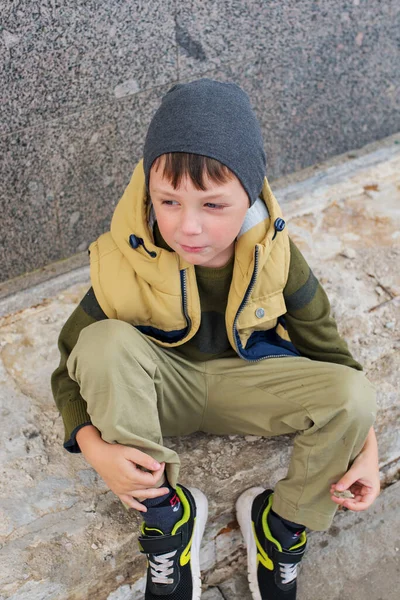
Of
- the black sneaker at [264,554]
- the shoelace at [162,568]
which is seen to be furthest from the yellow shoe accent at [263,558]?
the shoelace at [162,568]

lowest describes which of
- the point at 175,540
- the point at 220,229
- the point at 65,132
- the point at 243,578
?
the point at 243,578

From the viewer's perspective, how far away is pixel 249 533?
2156 millimetres

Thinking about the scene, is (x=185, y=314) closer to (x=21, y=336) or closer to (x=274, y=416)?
(x=274, y=416)

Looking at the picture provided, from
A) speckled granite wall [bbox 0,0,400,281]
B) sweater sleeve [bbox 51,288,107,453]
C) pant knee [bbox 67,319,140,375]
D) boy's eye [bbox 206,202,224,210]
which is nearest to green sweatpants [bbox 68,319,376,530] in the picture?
pant knee [bbox 67,319,140,375]

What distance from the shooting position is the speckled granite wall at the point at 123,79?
2432 mm

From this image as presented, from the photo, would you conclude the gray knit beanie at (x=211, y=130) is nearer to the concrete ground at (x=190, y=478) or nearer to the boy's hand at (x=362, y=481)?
the boy's hand at (x=362, y=481)

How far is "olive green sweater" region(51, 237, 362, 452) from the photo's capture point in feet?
6.45

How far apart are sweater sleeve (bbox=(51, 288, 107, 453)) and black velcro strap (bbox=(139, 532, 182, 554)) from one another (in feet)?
1.00

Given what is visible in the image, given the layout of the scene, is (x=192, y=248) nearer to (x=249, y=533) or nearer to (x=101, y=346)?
(x=101, y=346)

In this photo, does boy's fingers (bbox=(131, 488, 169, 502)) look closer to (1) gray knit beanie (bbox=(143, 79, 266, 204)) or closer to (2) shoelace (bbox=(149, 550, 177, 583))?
(2) shoelace (bbox=(149, 550, 177, 583))

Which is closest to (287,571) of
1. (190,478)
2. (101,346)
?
(190,478)

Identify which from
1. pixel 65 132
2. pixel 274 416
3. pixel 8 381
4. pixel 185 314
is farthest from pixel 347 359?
pixel 65 132

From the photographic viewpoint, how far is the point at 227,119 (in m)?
1.69

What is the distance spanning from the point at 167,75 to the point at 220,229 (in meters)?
1.23
